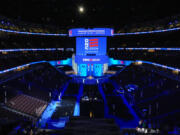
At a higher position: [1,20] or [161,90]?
[1,20]

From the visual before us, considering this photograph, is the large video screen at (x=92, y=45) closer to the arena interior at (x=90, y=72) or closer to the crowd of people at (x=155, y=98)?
the arena interior at (x=90, y=72)

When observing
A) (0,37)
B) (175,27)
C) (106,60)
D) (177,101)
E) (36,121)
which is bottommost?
(36,121)

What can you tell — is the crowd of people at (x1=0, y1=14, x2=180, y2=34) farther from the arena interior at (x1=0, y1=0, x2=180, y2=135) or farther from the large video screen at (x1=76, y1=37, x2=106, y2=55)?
the large video screen at (x1=76, y1=37, x2=106, y2=55)

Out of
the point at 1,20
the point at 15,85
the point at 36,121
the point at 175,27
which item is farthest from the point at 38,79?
the point at 175,27

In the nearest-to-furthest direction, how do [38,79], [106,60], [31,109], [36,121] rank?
[36,121]
[31,109]
[38,79]
[106,60]

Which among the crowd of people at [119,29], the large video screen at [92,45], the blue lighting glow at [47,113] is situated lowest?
the blue lighting glow at [47,113]

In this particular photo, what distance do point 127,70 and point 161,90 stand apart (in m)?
11.4

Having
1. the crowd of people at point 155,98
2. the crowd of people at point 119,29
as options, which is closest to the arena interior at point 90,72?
the crowd of people at point 155,98

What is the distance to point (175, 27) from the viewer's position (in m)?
22.2

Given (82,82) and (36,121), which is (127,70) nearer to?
(82,82)

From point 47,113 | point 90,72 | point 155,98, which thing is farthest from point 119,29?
point 47,113

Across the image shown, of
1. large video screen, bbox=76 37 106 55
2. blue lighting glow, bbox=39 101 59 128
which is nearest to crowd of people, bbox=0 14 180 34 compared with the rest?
large video screen, bbox=76 37 106 55

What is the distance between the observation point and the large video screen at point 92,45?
30156 millimetres

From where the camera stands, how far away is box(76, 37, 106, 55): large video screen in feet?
98.9
